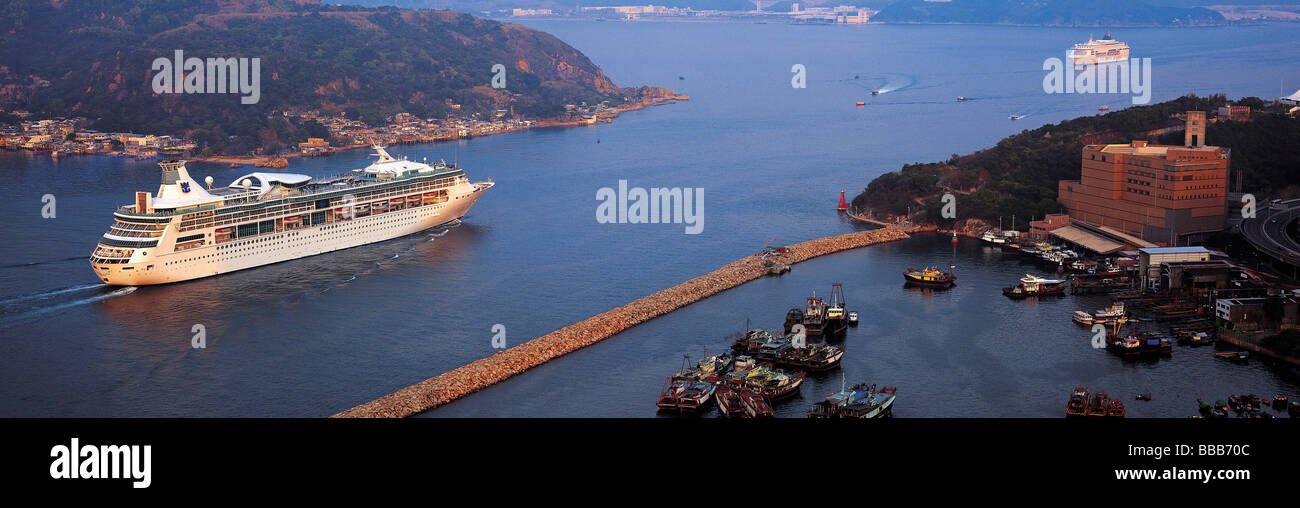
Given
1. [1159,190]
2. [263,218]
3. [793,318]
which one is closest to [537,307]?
[793,318]

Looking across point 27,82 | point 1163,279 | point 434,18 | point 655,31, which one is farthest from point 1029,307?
point 655,31

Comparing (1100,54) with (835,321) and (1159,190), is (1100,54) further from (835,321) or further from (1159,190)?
(835,321)

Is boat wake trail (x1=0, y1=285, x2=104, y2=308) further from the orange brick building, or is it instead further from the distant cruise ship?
the distant cruise ship

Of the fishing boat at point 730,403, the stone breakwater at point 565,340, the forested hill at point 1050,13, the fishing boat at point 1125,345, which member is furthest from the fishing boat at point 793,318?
the forested hill at point 1050,13

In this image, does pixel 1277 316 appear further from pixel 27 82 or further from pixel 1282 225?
pixel 27 82

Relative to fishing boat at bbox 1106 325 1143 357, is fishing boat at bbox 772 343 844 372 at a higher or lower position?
lower

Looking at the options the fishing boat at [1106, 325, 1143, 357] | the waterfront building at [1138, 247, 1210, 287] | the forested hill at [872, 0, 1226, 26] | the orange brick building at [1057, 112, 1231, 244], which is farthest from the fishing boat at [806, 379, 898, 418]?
the forested hill at [872, 0, 1226, 26]
